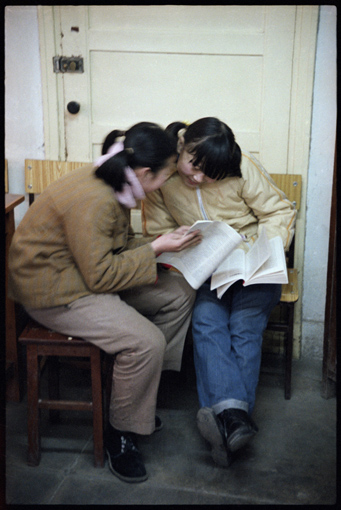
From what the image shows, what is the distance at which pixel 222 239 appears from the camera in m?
1.88

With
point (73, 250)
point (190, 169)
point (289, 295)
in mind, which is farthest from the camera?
point (289, 295)

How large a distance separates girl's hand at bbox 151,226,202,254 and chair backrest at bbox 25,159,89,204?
86 cm

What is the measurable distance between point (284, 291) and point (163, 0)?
1.30 metres

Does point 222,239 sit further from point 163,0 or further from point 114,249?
point 163,0

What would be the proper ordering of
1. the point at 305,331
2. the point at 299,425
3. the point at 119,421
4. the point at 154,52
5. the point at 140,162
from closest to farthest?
the point at 140,162 < the point at 119,421 < the point at 299,425 < the point at 154,52 < the point at 305,331

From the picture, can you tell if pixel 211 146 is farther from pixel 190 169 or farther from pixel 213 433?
pixel 213 433

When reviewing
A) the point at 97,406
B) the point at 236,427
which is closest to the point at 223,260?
the point at 236,427

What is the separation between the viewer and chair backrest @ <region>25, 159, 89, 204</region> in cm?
254

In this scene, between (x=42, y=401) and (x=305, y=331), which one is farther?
(x=305, y=331)

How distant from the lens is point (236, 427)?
1.75 m

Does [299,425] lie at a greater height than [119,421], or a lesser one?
lesser

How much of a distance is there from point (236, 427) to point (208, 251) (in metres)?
0.60

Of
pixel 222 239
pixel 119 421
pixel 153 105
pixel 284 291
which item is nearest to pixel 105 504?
pixel 119 421

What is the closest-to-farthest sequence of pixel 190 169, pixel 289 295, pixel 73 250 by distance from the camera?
pixel 73 250 → pixel 190 169 → pixel 289 295
